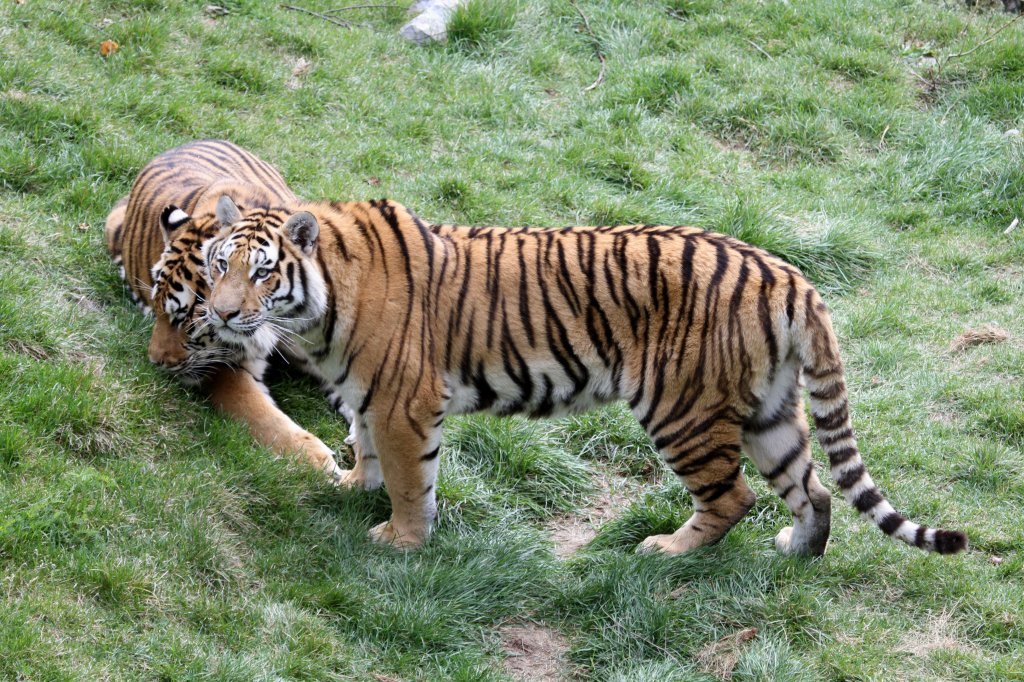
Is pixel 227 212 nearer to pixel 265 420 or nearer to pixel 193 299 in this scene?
pixel 193 299

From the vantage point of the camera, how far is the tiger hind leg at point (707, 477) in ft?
15.6

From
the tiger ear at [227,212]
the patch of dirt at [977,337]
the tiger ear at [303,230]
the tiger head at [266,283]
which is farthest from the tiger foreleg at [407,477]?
the patch of dirt at [977,337]

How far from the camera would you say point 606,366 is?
4.95 m

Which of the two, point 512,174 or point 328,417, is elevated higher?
point 512,174

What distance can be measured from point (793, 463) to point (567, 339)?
113 centimetres

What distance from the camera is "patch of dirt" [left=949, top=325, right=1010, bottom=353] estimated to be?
6770mm

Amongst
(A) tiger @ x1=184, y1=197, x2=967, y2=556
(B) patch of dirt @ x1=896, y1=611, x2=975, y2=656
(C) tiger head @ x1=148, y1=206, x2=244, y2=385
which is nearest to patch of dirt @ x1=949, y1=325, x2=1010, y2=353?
(A) tiger @ x1=184, y1=197, x2=967, y2=556

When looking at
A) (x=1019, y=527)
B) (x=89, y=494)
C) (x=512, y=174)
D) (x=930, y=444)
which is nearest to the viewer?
(x=89, y=494)

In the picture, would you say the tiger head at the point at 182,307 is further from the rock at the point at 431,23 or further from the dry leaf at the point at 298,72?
the rock at the point at 431,23

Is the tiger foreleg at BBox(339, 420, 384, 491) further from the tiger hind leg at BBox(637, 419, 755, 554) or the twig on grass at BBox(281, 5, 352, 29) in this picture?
the twig on grass at BBox(281, 5, 352, 29)

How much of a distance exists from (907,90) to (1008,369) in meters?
3.71

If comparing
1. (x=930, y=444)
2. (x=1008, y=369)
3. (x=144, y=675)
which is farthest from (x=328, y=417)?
(x=1008, y=369)

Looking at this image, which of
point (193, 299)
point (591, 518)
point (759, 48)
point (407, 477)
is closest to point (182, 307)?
point (193, 299)

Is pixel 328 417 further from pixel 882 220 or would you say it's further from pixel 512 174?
pixel 882 220
